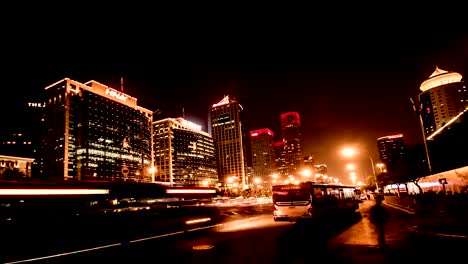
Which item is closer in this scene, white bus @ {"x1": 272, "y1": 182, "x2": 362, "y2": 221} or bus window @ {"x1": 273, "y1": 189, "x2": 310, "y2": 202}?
white bus @ {"x1": 272, "y1": 182, "x2": 362, "y2": 221}

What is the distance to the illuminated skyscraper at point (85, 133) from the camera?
131500 mm

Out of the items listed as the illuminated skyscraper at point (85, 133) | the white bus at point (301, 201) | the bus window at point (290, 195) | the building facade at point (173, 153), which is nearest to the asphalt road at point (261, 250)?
the white bus at point (301, 201)

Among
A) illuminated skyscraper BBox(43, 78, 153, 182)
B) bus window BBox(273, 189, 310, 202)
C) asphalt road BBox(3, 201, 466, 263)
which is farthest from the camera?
illuminated skyscraper BBox(43, 78, 153, 182)

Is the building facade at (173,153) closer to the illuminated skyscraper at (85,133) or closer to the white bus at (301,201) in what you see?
the illuminated skyscraper at (85,133)

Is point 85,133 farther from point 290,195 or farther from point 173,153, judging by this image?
point 290,195

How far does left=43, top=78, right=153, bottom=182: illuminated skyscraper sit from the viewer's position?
132m

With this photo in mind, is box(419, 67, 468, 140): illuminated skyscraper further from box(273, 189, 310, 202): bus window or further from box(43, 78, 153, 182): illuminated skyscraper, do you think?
box(273, 189, 310, 202): bus window

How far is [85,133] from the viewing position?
135625 mm

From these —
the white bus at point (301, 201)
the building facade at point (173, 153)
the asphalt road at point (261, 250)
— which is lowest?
the asphalt road at point (261, 250)

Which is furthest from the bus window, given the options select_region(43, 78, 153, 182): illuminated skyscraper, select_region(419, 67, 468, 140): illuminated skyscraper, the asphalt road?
select_region(419, 67, 468, 140): illuminated skyscraper

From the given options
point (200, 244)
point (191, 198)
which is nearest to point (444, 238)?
point (200, 244)

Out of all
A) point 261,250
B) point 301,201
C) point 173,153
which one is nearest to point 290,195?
point 301,201

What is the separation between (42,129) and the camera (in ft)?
459

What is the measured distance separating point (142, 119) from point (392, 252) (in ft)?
550
